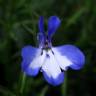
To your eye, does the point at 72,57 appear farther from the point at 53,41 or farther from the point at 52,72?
the point at 53,41

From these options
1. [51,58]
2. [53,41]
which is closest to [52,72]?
[51,58]

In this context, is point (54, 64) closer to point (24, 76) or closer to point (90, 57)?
point (24, 76)

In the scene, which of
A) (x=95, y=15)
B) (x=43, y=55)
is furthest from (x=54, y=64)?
(x=95, y=15)

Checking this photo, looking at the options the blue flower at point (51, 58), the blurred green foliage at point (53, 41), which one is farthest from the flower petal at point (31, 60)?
the blurred green foliage at point (53, 41)

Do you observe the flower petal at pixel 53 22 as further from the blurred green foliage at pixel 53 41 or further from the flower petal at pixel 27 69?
the blurred green foliage at pixel 53 41

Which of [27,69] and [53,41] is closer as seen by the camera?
[27,69]

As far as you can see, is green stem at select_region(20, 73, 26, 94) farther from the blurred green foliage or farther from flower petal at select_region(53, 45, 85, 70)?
the blurred green foliage
